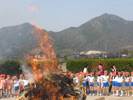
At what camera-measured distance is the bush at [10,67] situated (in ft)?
70.4

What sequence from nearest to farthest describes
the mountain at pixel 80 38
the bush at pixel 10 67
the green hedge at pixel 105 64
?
the bush at pixel 10 67 → the green hedge at pixel 105 64 → the mountain at pixel 80 38

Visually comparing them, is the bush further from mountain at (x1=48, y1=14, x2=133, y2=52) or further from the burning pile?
mountain at (x1=48, y1=14, x2=133, y2=52)

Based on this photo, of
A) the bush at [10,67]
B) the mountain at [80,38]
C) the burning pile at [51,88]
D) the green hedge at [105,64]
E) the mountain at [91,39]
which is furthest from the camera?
the mountain at [91,39]

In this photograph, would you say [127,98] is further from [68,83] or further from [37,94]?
[37,94]

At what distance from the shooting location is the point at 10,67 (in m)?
21.7

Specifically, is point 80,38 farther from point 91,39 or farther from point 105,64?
point 105,64

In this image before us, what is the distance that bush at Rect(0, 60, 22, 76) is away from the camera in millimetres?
21453

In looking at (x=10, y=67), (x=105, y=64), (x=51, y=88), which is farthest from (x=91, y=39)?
(x=51, y=88)

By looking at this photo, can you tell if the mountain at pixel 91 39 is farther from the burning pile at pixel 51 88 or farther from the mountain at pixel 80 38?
the burning pile at pixel 51 88

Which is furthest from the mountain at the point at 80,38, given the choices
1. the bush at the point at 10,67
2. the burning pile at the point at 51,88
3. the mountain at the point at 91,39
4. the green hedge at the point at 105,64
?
the burning pile at the point at 51,88

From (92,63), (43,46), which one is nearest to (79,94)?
(43,46)

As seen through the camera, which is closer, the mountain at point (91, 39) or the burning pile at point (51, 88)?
the burning pile at point (51, 88)

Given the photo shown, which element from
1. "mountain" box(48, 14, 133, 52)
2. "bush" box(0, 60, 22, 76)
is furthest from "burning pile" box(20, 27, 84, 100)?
"mountain" box(48, 14, 133, 52)

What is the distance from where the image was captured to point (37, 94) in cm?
680
